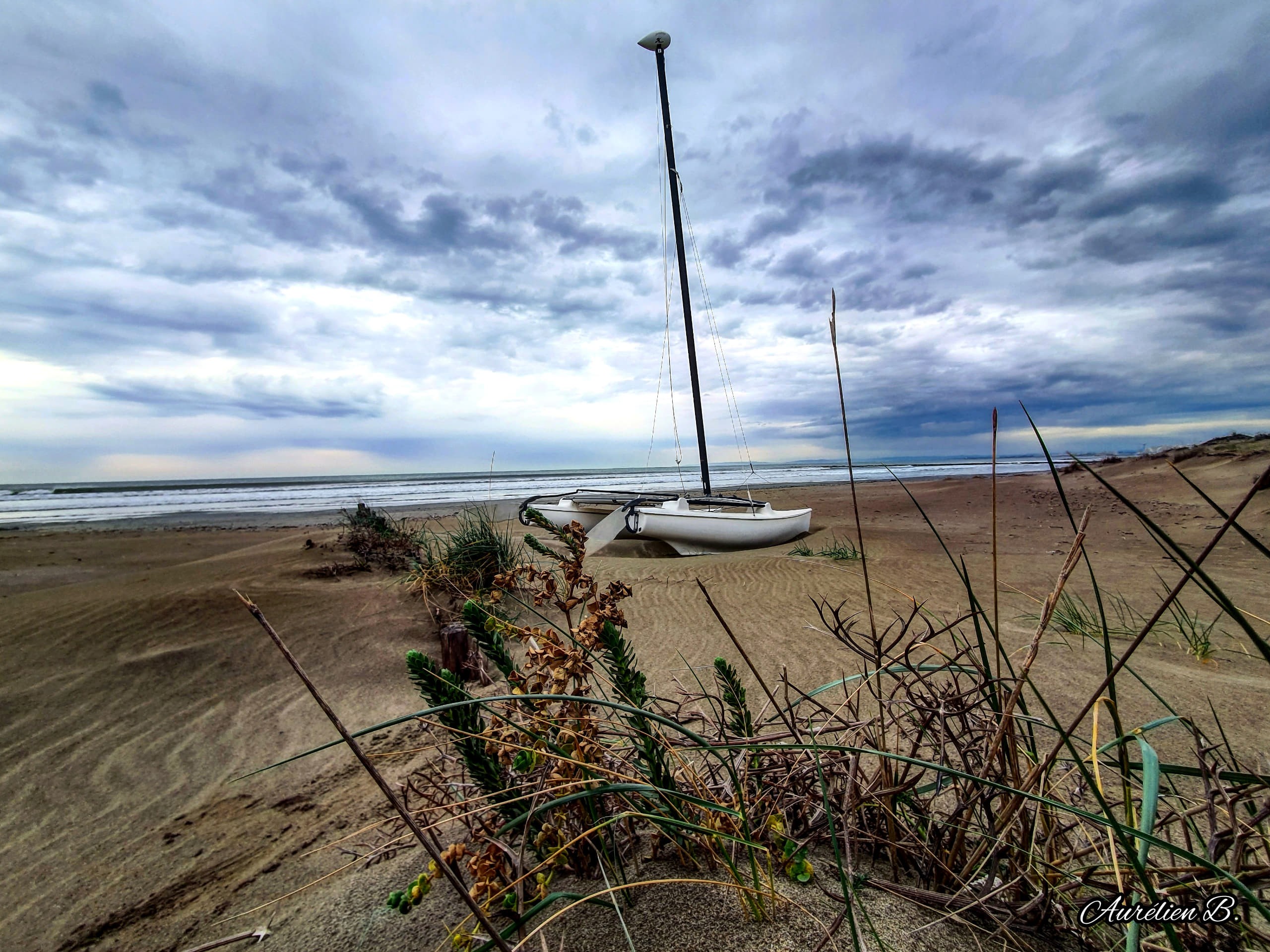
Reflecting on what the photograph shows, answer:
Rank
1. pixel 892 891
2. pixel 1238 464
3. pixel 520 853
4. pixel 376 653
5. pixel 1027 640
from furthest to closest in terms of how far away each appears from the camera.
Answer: pixel 1238 464 → pixel 376 653 → pixel 1027 640 → pixel 892 891 → pixel 520 853

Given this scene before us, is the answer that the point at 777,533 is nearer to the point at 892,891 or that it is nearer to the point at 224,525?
the point at 892,891

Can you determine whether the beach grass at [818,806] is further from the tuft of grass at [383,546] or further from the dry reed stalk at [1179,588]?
the tuft of grass at [383,546]

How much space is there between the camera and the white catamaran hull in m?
9.10

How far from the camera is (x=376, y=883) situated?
5.53 ft

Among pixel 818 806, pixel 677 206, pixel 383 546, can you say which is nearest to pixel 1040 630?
pixel 818 806

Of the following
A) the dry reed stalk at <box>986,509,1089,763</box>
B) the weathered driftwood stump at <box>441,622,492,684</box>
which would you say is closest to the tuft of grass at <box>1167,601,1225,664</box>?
the dry reed stalk at <box>986,509,1089,763</box>

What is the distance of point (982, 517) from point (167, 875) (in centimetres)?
1465

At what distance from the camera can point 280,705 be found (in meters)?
3.85

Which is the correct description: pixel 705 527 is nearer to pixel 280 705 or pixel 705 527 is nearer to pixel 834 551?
pixel 834 551

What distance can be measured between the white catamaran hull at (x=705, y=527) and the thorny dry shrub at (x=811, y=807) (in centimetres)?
739

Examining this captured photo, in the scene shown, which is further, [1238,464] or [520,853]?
[1238,464]

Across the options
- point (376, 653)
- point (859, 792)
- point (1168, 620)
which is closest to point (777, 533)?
point (1168, 620)

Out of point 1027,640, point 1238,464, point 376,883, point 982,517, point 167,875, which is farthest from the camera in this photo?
point 1238,464

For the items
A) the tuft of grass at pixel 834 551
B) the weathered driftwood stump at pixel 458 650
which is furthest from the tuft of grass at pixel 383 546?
the tuft of grass at pixel 834 551
